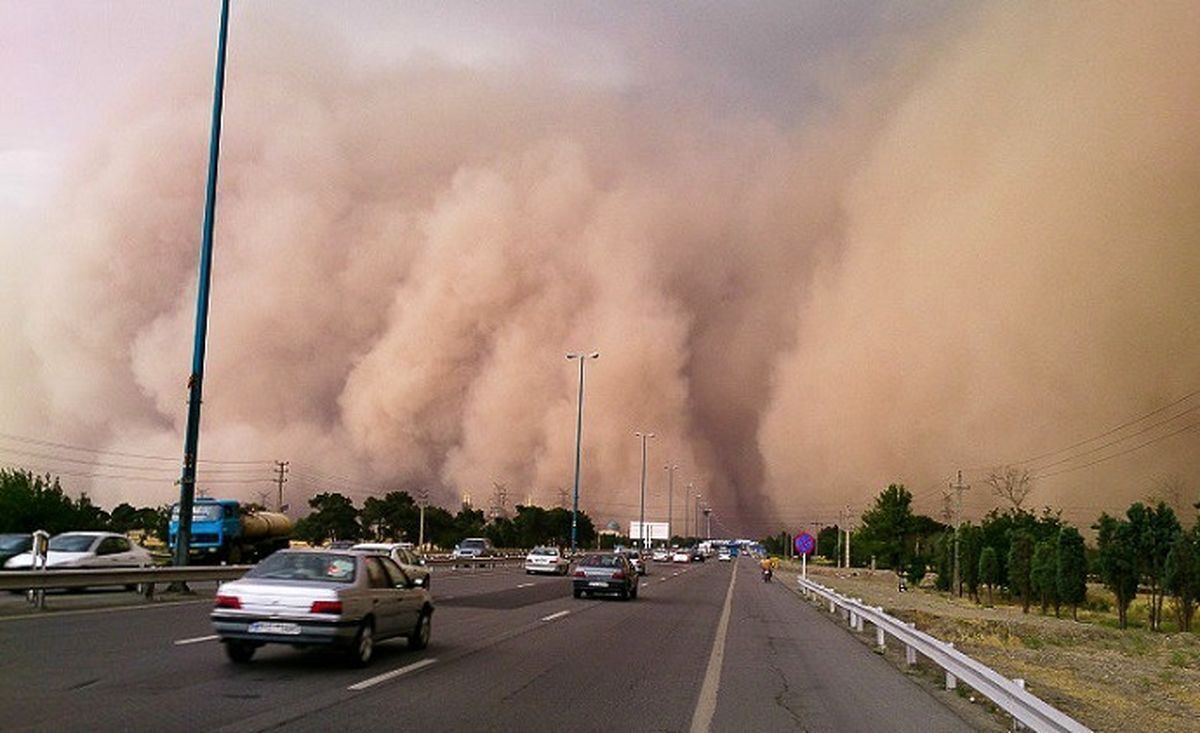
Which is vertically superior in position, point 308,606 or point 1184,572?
point 308,606

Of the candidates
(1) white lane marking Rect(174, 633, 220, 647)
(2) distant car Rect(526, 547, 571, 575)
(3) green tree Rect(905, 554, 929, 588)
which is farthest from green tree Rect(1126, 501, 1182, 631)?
(1) white lane marking Rect(174, 633, 220, 647)

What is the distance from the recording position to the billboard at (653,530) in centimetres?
12812

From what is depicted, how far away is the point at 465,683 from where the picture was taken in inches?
446

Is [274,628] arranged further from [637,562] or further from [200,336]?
[637,562]

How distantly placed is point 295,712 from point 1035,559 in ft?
158

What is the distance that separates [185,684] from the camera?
10.4 m

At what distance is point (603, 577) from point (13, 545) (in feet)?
53.5

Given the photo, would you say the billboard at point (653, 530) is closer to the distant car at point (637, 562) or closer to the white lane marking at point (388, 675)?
the distant car at point (637, 562)

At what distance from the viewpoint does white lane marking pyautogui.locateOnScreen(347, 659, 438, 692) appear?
1067 cm

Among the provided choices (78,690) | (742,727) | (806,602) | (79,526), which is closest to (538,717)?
(742,727)

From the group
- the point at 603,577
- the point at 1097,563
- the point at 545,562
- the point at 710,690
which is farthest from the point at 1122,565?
the point at 710,690

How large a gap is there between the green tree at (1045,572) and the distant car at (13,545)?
40.7 m

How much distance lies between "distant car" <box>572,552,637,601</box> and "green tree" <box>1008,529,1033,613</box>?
29.3 m

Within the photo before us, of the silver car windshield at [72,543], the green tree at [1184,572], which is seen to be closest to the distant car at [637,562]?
the silver car windshield at [72,543]
